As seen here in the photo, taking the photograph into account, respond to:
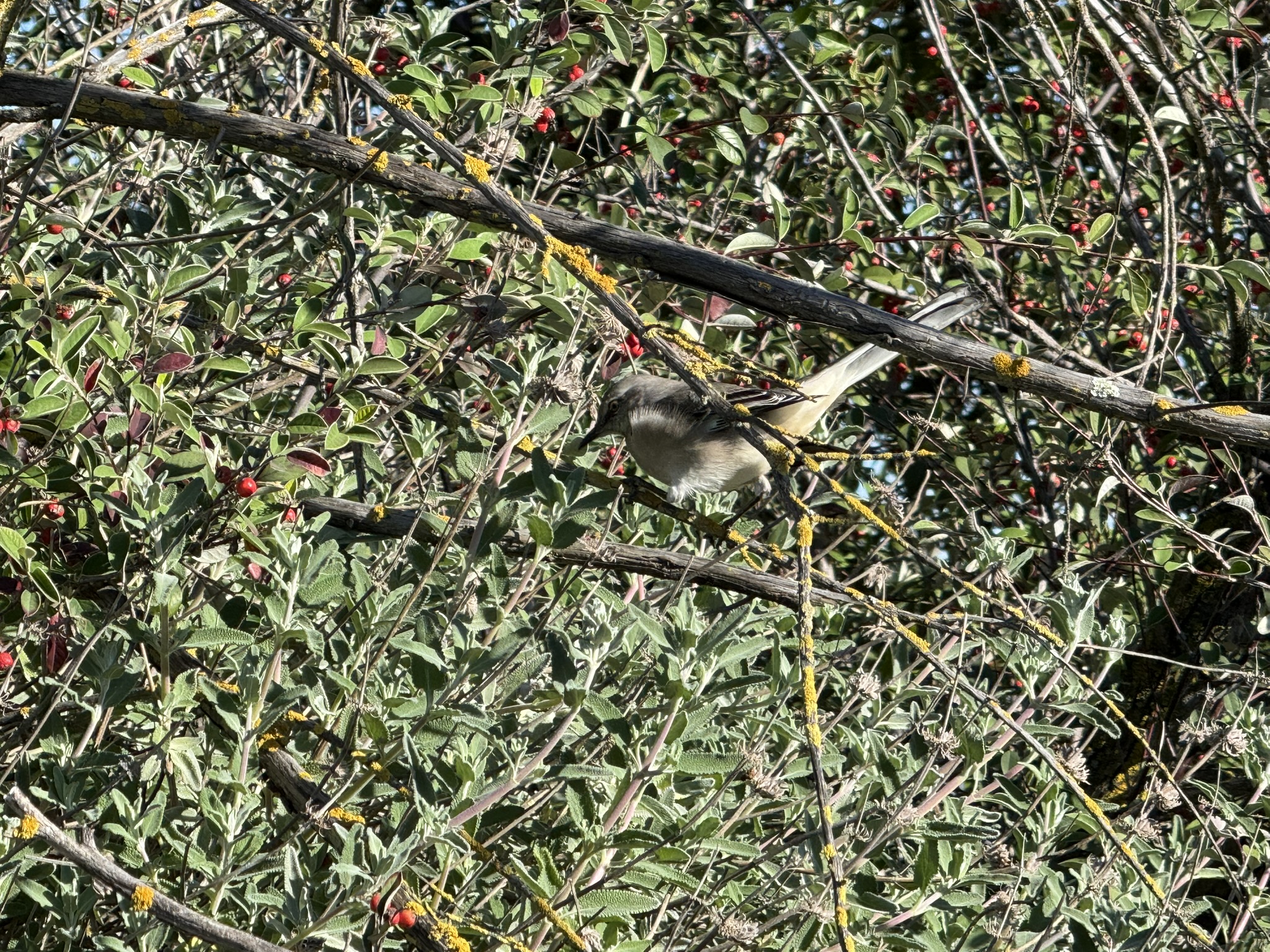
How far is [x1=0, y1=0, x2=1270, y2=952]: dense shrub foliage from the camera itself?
2336 millimetres

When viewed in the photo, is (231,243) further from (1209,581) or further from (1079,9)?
(1209,581)

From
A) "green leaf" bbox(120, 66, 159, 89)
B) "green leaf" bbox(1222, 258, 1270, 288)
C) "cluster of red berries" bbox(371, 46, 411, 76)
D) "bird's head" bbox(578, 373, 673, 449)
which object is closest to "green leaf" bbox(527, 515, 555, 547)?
"green leaf" bbox(120, 66, 159, 89)

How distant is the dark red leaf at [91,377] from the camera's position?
2951 mm

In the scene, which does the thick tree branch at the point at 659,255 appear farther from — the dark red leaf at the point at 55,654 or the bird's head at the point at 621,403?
the bird's head at the point at 621,403

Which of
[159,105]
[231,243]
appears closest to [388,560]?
[159,105]

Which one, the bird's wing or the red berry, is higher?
the red berry

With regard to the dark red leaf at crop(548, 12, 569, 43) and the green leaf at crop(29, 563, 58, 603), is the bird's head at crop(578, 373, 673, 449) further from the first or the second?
the green leaf at crop(29, 563, 58, 603)

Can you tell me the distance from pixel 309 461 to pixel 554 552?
66cm

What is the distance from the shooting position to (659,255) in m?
2.40

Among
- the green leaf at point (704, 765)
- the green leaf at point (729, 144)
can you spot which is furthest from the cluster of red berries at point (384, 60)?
the green leaf at point (704, 765)

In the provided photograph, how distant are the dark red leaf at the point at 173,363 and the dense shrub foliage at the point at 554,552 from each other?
0.07 feet

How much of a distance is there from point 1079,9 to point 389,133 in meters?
1.96

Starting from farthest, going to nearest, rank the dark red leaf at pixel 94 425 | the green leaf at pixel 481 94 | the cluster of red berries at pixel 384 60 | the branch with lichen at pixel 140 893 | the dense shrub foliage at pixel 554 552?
the cluster of red berries at pixel 384 60, the green leaf at pixel 481 94, the dark red leaf at pixel 94 425, the dense shrub foliage at pixel 554 552, the branch with lichen at pixel 140 893

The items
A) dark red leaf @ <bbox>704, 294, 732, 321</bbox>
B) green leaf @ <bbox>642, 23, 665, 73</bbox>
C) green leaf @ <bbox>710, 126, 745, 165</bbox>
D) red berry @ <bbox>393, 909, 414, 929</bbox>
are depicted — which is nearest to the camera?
red berry @ <bbox>393, 909, 414, 929</bbox>
